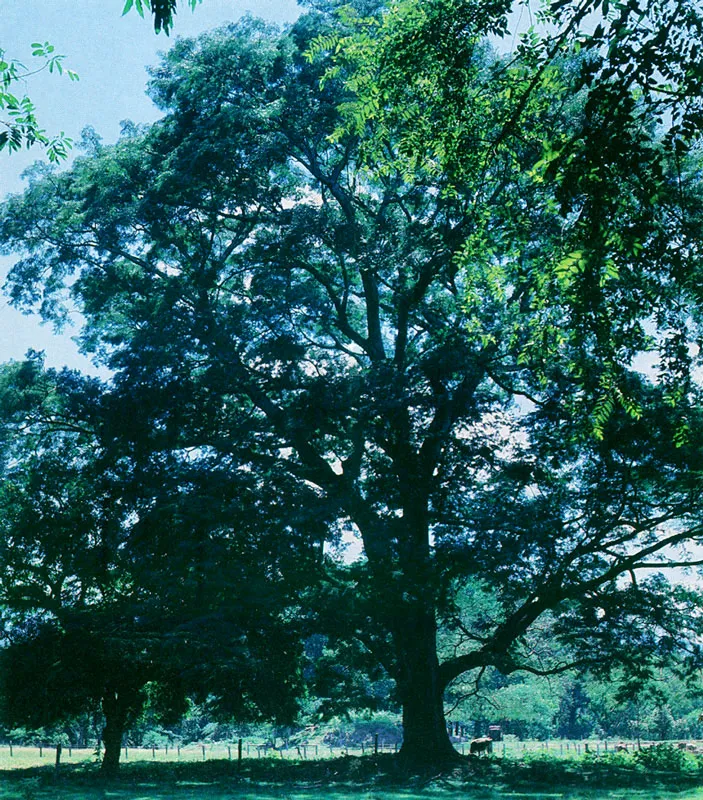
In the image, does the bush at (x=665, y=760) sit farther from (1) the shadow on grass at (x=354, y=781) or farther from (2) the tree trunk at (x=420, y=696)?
(2) the tree trunk at (x=420, y=696)

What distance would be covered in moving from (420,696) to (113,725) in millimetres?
9464

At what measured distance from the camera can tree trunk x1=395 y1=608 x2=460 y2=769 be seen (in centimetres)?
2075

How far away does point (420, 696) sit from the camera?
21.0 meters

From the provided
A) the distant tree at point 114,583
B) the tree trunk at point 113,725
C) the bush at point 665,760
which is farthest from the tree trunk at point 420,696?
the tree trunk at point 113,725

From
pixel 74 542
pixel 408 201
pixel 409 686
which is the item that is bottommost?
pixel 409 686

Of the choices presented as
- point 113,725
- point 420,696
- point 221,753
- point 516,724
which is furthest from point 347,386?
point 516,724

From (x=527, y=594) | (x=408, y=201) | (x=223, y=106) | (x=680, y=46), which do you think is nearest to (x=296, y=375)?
(x=408, y=201)

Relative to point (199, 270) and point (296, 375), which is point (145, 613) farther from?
point (199, 270)

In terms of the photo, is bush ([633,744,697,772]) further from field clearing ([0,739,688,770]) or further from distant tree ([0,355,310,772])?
distant tree ([0,355,310,772])

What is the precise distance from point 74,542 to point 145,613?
291 centimetres

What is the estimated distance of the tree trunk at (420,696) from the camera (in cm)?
2075

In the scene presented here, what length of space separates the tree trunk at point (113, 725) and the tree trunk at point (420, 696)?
8.42 meters

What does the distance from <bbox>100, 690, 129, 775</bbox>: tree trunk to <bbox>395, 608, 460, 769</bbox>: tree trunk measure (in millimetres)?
8417

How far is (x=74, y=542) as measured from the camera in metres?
21.1
